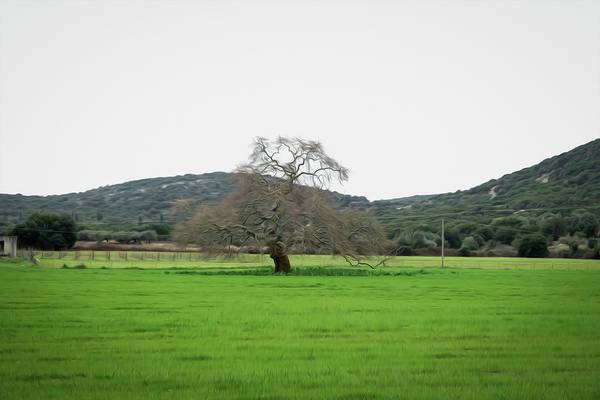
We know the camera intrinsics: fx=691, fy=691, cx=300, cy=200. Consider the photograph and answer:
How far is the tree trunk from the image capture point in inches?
2194

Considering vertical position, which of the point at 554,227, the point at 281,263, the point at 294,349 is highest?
the point at 554,227

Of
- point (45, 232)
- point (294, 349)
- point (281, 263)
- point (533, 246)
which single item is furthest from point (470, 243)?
point (294, 349)

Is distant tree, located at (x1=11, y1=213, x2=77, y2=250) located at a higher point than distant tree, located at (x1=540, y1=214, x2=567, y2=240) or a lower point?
lower

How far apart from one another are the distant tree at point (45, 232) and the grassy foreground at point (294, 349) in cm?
8326

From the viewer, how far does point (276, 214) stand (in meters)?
54.9

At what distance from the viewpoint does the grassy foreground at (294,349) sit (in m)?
11.0

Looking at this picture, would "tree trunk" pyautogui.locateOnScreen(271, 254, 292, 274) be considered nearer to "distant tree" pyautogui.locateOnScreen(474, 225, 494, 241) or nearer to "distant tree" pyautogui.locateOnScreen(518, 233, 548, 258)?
"distant tree" pyautogui.locateOnScreen(518, 233, 548, 258)

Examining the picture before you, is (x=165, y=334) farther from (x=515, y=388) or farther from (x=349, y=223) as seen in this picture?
(x=349, y=223)

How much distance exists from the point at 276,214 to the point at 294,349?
40.1 m

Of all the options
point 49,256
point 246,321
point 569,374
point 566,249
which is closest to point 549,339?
point 569,374

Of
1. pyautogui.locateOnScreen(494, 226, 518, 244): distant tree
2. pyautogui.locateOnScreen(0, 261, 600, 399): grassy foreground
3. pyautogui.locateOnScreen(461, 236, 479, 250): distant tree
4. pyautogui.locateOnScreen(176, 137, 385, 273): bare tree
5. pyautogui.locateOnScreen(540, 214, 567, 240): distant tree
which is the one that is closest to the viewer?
pyautogui.locateOnScreen(0, 261, 600, 399): grassy foreground

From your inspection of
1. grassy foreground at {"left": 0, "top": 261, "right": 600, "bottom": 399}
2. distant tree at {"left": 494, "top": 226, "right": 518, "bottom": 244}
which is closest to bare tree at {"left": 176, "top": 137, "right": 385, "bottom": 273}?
grassy foreground at {"left": 0, "top": 261, "right": 600, "bottom": 399}

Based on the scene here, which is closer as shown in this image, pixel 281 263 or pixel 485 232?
pixel 281 263

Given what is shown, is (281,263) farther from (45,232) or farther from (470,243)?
(470,243)
